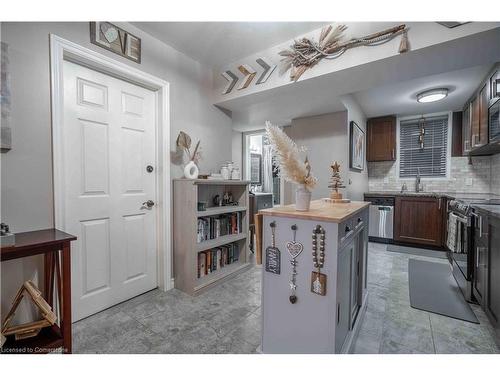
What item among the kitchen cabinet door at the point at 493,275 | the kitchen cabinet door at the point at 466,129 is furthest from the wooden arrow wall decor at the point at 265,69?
the kitchen cabinet door at the point at 466,129

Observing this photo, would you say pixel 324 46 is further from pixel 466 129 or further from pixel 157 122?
pixel 466 129

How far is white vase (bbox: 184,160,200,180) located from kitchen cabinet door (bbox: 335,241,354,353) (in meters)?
1.63

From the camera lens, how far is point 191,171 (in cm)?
244

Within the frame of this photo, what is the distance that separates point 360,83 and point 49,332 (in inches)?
122

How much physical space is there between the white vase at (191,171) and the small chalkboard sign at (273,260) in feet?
4.35

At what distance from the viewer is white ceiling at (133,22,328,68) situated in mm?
2070

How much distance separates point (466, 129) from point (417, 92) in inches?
48.4

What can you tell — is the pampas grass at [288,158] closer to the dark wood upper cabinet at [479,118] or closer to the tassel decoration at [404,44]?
the tassel decoration at [404,44]

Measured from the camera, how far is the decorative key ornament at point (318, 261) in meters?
1.21

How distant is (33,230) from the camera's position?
1577 millimetres

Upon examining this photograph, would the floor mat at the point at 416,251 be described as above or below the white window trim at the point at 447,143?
below
